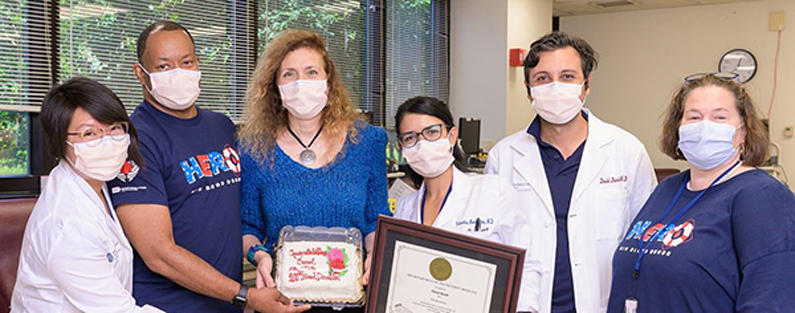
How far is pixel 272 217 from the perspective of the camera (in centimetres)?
184

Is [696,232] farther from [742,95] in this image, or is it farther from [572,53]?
[572,53]

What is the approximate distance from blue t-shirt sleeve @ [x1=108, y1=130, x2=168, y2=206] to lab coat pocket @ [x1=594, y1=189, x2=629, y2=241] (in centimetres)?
124

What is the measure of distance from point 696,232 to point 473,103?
5589mm

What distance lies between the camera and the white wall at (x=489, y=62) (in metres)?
6.79

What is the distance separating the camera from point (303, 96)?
188 centimetres

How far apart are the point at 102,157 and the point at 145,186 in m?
0.15

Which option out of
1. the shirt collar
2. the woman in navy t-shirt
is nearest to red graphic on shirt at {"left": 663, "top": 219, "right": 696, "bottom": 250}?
the woman in navy t-shirt

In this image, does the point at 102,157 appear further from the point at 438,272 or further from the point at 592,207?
the point at 592,207

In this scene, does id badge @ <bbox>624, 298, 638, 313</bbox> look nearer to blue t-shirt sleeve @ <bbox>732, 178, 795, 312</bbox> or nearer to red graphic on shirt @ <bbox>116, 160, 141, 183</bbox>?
blue t-shirt sleeve @ <bbox>732, 178, 795, 312</bbox>

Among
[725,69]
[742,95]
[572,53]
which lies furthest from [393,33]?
[742,95]

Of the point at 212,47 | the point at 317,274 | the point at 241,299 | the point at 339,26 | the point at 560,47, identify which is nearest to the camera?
the point at 317,274

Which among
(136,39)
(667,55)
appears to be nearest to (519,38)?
(667,55)

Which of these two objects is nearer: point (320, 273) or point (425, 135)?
point (320, 273)

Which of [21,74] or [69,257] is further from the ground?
[21,74]
